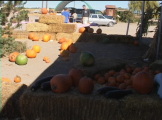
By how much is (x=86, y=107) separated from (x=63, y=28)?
12.9 metres

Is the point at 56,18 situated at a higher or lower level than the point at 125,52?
higher

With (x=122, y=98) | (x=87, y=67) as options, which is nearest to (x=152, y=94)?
(x=122, y=98)

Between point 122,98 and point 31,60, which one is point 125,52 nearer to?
point 31,60

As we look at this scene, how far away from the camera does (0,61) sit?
9.30 metres

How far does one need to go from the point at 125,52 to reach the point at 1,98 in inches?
320

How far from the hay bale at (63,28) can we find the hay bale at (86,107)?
1250 centimetres

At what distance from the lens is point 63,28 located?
656 inches

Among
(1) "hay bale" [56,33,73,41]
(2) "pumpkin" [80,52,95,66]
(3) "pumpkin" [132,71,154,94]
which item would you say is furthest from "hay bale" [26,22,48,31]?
(3) "pumpkin" [132,71,154,94]

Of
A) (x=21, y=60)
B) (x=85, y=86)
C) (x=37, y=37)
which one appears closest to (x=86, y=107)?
(x=85, y=86)

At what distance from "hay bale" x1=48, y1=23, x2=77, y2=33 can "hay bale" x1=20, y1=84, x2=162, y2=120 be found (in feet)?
41.0

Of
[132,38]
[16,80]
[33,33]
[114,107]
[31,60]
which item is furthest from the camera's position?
[33,33]

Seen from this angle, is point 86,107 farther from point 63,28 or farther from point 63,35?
point 63,28

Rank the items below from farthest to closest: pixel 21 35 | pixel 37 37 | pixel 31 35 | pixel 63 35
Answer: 1. pixel 63 35
2. pixel 21 35
3. pixel 31 35
4. pixel 37 37

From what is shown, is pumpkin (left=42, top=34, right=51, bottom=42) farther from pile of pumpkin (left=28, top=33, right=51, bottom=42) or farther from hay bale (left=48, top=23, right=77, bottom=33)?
hay bale (left=48, top=23, right=77, bottom=33)
